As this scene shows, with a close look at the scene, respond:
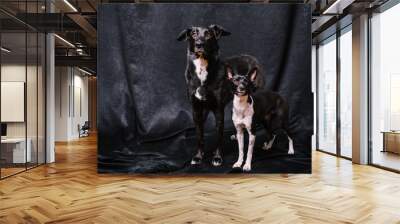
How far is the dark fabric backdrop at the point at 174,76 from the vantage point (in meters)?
6.71

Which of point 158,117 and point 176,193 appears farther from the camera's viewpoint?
point 158,117

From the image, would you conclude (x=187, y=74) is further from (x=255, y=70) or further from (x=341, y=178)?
(x=341, y=178)


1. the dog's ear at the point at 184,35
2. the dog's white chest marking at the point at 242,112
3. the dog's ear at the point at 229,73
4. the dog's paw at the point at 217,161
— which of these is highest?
the dog's ear at the point at 184,35

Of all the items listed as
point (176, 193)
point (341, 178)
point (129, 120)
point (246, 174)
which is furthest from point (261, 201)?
point (129, 120)

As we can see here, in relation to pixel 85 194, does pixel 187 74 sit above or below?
above

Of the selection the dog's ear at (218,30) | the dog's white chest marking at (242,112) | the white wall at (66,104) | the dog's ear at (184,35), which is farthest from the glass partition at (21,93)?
the white wall at (66,104)

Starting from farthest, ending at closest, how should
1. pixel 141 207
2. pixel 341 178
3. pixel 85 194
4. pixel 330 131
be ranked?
pixel 330 131 → pixel 341 178 → pixel 85 194 → pixel 141 207

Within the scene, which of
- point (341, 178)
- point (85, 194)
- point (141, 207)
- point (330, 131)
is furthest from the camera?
point (330, 131)

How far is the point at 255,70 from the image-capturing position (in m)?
6.71

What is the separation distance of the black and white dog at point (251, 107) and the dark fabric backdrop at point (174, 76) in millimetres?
123

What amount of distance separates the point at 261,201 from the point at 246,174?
1.89 meters

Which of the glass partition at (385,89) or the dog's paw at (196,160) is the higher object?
the glass partition at (385,89)

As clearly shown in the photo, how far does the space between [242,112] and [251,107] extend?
18cm

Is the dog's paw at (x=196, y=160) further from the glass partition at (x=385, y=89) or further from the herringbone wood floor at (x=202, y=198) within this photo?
the glass partition at (x=385, y=89)
